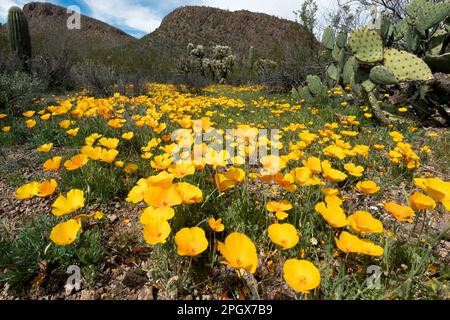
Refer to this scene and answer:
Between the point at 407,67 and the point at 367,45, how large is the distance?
67cm

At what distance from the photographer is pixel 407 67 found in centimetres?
391

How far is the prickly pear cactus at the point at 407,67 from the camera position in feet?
12.5

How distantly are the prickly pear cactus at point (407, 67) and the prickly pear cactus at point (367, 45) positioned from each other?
0.18 metres

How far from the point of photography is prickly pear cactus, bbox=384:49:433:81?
3805mm

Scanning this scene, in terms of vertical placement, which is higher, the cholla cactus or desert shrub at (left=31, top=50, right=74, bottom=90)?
the cholla cactus

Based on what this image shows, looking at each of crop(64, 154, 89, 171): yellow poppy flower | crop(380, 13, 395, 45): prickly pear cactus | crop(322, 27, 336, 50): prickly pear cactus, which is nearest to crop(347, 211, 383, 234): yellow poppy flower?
crop(64, 154, 89, 171): yellow poppy flower

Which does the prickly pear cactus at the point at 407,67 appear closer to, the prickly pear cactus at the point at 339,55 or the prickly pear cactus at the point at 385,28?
→ the prickly pear cactus at the point at 385,28

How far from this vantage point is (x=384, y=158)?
2.90m

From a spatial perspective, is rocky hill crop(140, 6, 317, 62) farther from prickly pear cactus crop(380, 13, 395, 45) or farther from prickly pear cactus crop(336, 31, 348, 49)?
prickly pear cactus crop(380, 13, 395, 45)

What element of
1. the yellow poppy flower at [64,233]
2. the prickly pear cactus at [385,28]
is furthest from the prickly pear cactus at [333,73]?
the yellow poppy flower at [64,233]

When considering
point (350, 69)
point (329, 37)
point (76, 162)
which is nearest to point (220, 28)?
point (329, 37)

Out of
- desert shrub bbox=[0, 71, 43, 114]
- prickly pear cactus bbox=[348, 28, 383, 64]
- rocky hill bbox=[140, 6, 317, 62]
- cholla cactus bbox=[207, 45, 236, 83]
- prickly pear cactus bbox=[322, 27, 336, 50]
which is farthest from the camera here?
rocky hill bbox=[140, 6, 317, 62]

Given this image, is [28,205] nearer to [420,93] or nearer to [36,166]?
[36,166]

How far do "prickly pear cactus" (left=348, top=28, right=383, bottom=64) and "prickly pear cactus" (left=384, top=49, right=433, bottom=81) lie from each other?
7.3 inches
